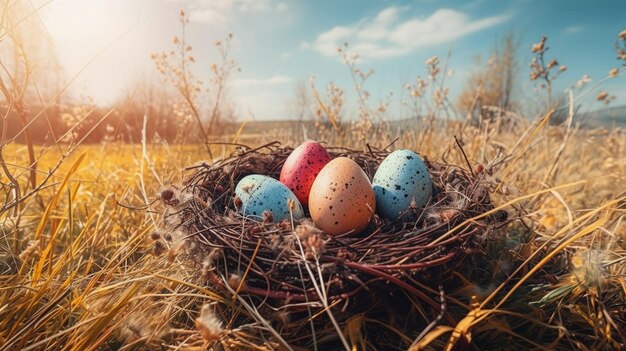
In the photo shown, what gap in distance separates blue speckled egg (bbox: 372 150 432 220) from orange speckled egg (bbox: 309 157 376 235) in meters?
0.16

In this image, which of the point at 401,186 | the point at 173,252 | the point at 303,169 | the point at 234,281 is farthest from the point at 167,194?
the point at 401,186

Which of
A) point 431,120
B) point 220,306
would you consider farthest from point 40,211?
point 431,120

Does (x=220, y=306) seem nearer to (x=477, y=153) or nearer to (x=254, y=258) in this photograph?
(x=254, y=258)

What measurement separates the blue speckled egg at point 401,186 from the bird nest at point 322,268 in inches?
10.4

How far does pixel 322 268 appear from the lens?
132cm

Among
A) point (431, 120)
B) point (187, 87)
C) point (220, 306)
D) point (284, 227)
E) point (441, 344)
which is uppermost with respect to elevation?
point (187, 87)

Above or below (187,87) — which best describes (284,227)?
below

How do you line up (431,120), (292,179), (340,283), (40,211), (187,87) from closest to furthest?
(340,283) → (292,179) → (40,211) → (431,120) → (187,87)

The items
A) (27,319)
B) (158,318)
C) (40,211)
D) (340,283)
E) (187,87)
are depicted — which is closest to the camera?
(340,283)

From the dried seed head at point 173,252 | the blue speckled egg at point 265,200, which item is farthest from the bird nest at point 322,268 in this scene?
the blue speckled egg at point 265,200

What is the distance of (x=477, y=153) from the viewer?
3975mm

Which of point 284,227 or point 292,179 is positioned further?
point 292,179

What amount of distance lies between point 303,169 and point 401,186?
60 cm

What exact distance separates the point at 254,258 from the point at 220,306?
0.30 metres
